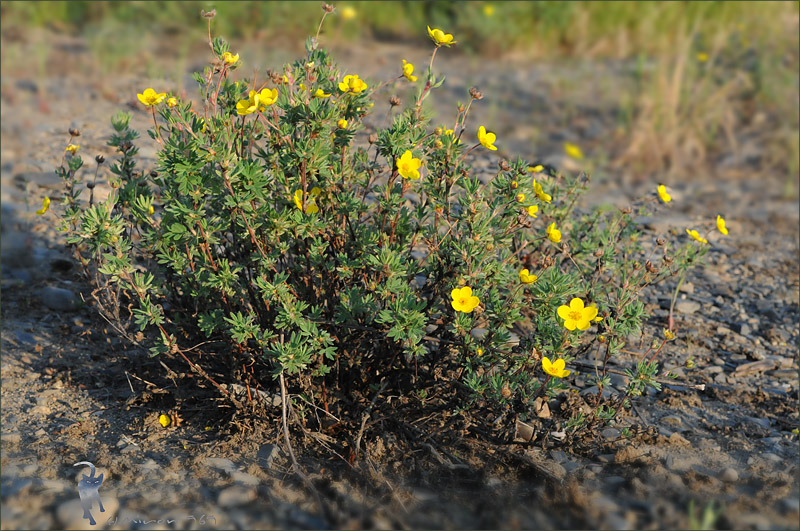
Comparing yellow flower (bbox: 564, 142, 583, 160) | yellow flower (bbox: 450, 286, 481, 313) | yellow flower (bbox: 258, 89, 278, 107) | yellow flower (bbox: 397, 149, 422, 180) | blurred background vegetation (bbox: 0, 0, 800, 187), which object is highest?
blurred background vegetation (bbox: 0, 0, 800, 187)

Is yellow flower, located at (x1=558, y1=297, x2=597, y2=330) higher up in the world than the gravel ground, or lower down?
higher up

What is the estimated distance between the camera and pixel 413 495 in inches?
92.5

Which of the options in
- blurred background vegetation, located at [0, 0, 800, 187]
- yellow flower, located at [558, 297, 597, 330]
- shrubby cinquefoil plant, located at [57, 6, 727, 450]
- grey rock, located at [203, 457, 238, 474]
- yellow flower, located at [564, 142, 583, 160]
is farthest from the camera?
blurred background vegetation, located at [0, 0, 800, 187]

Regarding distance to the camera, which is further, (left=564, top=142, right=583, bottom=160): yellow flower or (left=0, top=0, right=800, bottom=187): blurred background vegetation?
(left=0, top=0, right=800, bottom=187): blurred background vegetation

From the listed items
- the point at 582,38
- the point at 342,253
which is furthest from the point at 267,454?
the point at 582,38

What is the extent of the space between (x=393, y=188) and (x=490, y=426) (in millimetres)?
881

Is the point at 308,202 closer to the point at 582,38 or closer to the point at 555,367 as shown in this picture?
the point at 555,367

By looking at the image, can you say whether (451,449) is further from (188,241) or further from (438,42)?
(438,42)

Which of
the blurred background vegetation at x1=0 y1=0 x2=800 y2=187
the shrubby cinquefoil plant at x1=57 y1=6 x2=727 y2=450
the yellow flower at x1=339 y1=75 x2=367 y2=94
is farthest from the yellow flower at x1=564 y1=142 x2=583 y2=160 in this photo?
the yellow flower at x1=339 y1=75 x2=367 y2=94

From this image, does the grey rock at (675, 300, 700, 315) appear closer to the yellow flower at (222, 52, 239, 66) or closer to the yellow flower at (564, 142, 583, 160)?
the yellow flower at (564, 142, 583, 160)

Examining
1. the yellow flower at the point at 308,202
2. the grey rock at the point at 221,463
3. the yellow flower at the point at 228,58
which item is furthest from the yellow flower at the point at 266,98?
the grey rock at the point at 221,463

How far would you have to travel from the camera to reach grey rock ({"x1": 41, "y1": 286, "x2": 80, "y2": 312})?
12.0 feet

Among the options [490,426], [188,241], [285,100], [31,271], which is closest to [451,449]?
[490,426]

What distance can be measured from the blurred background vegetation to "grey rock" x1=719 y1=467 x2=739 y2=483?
13.9 ft
